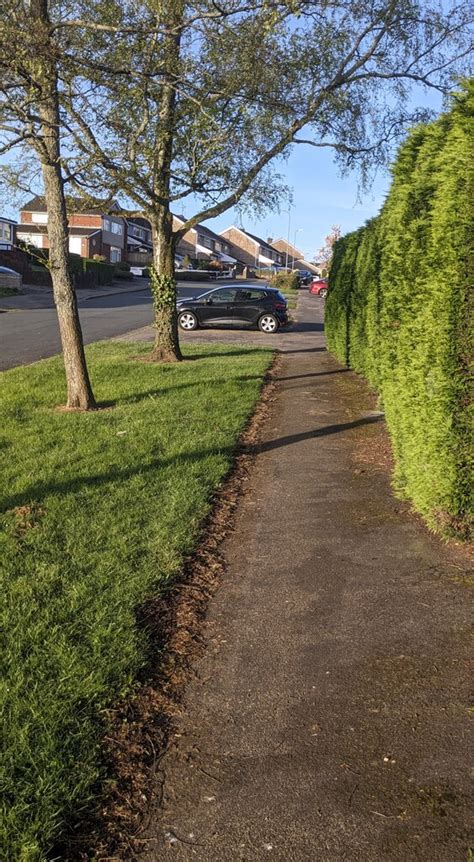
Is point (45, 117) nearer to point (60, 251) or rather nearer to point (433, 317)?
point (60, 251)

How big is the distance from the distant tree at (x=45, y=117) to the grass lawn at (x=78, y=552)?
0.85m

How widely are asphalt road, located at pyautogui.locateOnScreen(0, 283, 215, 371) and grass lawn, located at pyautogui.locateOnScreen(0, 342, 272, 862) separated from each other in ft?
18.8

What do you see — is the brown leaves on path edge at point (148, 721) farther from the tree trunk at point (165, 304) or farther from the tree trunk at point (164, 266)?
the tree trunk at point (165, 304)

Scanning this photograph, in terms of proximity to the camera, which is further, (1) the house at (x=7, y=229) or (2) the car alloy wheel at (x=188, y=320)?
(1) the house at (x=7, y=229)

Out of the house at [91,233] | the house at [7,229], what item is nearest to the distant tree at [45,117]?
the house at [7,229]

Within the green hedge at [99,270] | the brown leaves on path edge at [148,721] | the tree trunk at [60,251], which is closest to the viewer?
the brown leaves on path edge at [148,721]

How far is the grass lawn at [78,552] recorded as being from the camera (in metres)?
2.46

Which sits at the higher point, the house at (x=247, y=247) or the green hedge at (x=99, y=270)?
the house at (x=247, y=247)

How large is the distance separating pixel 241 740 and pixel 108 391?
8047 millimetres

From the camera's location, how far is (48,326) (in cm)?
2131

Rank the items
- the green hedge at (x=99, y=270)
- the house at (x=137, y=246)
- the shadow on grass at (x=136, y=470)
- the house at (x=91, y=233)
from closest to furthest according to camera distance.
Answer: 1. the shadow on grass at (x=136, y=470)
2. the green hedge at (x=99, y=270)
3. the house at (x=91, y=233)
4. the house at (x=137, y=246)

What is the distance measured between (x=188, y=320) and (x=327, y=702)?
21825mm

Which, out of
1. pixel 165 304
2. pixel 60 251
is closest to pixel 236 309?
pixel 165 304

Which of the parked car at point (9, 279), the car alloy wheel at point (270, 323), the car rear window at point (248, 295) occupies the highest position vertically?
the parked car at point (9, 279)
